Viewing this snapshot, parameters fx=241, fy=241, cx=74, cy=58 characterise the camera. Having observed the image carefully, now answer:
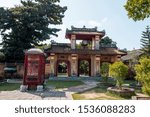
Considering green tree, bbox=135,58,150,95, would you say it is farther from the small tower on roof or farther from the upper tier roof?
the upper tier roof

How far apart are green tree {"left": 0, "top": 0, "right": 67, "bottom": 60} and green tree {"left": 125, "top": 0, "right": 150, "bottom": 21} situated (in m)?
18.6

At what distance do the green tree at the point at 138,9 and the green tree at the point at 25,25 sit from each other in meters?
18.6

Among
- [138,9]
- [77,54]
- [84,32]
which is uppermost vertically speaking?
[84,32]

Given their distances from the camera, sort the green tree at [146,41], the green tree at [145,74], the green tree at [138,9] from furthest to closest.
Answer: the green tree at [146,41] → the green tree at [138,9] → the green tree at [145,74]

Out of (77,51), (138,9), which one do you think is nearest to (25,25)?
(77,51)

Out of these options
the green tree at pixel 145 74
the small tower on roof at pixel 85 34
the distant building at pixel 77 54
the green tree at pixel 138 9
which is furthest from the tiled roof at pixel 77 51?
the green tree at pixel 145 74

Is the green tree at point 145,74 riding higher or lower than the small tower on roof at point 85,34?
lower

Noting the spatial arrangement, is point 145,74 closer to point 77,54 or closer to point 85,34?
point 77,54

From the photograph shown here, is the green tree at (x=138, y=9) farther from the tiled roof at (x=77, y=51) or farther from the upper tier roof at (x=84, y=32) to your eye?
the upper tier roof at (x=84, y=32)

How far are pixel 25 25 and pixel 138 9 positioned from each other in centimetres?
2011

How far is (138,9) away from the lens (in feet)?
40.1

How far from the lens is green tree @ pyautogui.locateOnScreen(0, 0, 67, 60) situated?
29.0m

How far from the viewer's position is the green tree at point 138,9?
12072mm

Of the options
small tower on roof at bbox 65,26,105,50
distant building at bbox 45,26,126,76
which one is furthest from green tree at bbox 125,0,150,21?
small tower on roof at bbox 65,26,105,50
